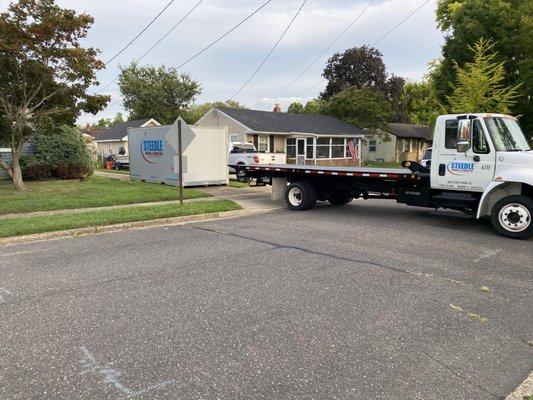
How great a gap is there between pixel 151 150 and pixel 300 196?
9.94 metres

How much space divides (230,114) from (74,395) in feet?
96.7

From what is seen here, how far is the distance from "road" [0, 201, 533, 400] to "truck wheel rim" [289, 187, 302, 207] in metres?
4.64

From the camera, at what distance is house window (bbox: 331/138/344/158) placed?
116 feet

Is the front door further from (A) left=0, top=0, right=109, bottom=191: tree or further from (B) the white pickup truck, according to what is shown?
(A) left=0, top=0, right=109, bottom=191: tree

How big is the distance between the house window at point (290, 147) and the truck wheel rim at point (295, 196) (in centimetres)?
2019

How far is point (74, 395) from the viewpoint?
3080mm

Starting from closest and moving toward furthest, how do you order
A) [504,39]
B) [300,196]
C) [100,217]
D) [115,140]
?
[100,217], [300,196], [504,39], [115,140]

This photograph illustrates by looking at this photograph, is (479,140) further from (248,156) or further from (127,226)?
(248,156)

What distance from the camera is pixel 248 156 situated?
21469 mm

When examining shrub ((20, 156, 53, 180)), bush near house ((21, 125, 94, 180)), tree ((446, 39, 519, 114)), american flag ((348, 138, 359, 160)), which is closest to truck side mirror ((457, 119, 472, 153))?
tree ((446, 39, 519, 114))

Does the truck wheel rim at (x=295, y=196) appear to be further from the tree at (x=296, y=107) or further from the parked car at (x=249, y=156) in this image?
the tree at (x=296, y=107)

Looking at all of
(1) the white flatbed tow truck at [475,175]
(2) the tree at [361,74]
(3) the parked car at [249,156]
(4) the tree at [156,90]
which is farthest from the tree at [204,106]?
(1) the white flatbed tow truck at [475,175]

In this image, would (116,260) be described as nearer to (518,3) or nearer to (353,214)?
(353,214)

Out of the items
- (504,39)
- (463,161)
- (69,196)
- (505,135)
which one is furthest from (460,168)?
(504,39)
